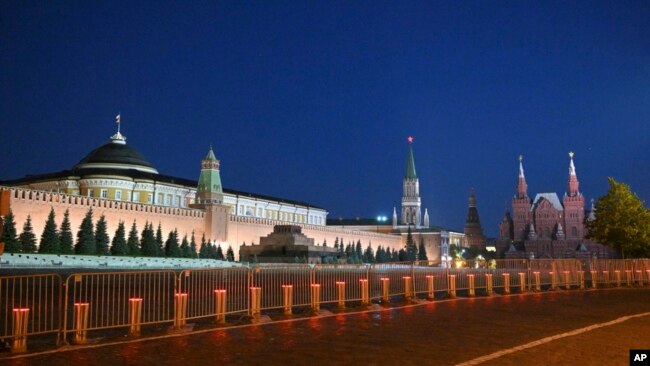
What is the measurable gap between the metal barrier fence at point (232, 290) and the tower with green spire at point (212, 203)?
29.2 metres

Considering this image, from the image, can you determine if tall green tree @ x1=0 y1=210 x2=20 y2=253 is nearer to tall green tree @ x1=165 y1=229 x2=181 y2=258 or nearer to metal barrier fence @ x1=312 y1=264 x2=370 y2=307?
tall green tree @ x1=165 y1=229 x2=181 y2=258

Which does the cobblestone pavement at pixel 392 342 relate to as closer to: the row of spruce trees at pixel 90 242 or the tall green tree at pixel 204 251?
the row of spruce trees at pixel 90 242

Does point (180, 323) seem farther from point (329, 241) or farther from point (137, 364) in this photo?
point (329, 241)

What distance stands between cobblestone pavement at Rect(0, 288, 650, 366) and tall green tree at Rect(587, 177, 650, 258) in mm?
22911

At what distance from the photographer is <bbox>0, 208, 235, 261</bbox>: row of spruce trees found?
32.8 metres

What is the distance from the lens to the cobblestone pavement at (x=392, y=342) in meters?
6.90

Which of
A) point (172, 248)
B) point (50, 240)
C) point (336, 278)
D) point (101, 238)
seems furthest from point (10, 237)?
point (336, 278)

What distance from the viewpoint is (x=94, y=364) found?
6715 mm

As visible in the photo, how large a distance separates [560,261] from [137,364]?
Result: 17.0 meters

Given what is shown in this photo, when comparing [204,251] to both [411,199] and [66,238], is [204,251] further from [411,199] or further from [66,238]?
[411,199]

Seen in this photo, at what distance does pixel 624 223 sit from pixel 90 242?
28944 millimetres

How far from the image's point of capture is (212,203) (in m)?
53.3

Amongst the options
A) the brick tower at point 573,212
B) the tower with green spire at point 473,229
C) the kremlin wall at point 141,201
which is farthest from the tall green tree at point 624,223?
the tower with green spire at point 473,229

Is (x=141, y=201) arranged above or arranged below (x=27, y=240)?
above
